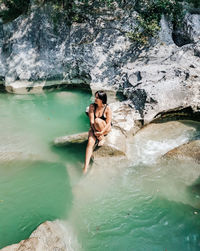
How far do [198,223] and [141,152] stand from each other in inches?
96.3

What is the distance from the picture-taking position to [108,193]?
4.97 metres

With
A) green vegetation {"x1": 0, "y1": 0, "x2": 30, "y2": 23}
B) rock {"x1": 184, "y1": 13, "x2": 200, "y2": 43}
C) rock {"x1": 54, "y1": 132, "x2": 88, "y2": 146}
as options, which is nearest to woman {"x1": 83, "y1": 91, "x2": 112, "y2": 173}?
rock {"x1": 54, "y1": 132, "x2": 88, "y2": 146}

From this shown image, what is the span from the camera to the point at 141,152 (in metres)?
6.12

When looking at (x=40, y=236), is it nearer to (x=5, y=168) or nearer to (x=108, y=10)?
(x=5, y=168)

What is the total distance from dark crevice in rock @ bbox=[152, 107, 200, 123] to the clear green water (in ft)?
0.96

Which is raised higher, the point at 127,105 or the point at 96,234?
the point at 127,105

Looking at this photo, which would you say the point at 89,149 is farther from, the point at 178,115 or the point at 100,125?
the point at 178,115

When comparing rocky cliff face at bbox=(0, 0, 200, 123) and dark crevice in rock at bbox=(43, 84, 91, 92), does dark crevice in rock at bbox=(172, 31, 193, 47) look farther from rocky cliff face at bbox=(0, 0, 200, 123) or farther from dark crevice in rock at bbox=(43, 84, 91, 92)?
dark crevice in rock at bbox=(43, 84, 91, 92)

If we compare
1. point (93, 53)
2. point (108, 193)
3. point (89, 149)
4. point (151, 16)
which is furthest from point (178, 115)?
point (151, 16)

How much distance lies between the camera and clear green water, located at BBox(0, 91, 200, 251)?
4.02m

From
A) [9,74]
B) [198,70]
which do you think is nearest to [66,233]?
[198,70]

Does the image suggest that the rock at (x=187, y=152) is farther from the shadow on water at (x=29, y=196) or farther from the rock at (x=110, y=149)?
the shadow on water at (x=29, y=196)

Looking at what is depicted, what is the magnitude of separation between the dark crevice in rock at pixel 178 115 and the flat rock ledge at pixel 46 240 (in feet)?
15.7

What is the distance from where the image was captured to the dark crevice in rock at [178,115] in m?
7.26
